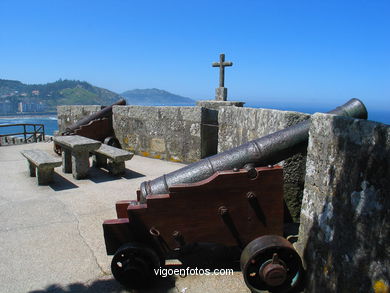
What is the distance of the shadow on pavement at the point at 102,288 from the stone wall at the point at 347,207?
1174 millimetres

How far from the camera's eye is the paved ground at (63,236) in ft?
8.75

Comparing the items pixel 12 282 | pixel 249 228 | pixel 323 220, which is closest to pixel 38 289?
pixel 12 282

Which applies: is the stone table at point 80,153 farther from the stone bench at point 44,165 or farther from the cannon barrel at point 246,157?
the cannon barrel at point 246,157

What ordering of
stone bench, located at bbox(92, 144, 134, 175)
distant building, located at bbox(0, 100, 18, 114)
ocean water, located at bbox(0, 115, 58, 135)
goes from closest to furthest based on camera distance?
stone bench, located at bbox(92, 144, 134, 175)
ocean water, located at bbox(0, 115, 58, 135)
distant building, located at bbox(0, 100, 18, 114)

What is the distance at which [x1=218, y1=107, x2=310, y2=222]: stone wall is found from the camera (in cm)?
358

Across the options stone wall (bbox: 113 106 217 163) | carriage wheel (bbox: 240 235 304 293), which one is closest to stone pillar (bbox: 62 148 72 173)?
stone wall (bbox: 113 106 217 163)

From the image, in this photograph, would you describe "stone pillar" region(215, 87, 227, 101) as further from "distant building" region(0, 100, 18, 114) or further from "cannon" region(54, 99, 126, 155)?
"distant building" region(0, 100, 18, 114)

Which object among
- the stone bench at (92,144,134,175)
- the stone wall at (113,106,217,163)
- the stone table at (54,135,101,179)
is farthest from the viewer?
the stone wall at (113,106,217,163)

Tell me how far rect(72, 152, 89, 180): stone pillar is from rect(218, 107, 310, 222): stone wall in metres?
2.64

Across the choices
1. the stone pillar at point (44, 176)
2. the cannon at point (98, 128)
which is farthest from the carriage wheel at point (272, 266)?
the cannon at point (98, 128)

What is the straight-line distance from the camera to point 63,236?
3.54m

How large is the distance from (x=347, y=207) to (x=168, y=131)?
582 centimetres

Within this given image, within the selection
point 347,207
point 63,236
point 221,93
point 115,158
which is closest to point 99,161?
point 115,158

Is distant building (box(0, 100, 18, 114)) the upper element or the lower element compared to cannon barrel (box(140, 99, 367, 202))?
lower
